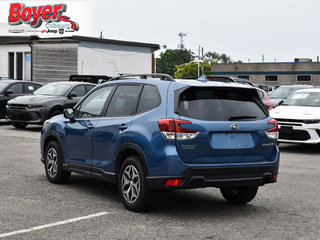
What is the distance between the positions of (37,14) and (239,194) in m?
41.1

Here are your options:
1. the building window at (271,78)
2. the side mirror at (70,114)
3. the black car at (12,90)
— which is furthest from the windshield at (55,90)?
the building window at (271,78)

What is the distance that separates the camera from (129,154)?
22.5 ft

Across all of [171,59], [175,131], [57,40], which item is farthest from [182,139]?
[171,59]

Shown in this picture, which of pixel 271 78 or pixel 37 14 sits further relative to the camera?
pixel 271 78

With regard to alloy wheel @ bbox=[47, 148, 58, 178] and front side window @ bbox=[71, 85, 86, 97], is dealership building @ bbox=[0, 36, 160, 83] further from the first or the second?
alloy wheel @ bbox=[47, 148, 58, 178]

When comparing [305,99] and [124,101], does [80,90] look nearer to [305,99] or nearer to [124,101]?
[305,99]

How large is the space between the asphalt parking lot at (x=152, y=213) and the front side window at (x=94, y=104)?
43.9 inches

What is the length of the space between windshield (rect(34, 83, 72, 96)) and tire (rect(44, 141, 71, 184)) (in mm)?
10245

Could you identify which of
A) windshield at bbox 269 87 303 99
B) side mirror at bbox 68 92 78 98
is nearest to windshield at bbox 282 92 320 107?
windshield at bbox 269 87 303 99

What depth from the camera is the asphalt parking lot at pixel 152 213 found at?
18.9 ft

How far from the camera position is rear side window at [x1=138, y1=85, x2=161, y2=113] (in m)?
6.65

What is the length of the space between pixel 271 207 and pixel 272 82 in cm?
8070

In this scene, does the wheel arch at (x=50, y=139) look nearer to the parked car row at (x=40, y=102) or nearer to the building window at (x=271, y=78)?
the parked car row at (x=40, y=102)

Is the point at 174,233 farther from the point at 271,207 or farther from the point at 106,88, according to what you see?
the point at 106,88
